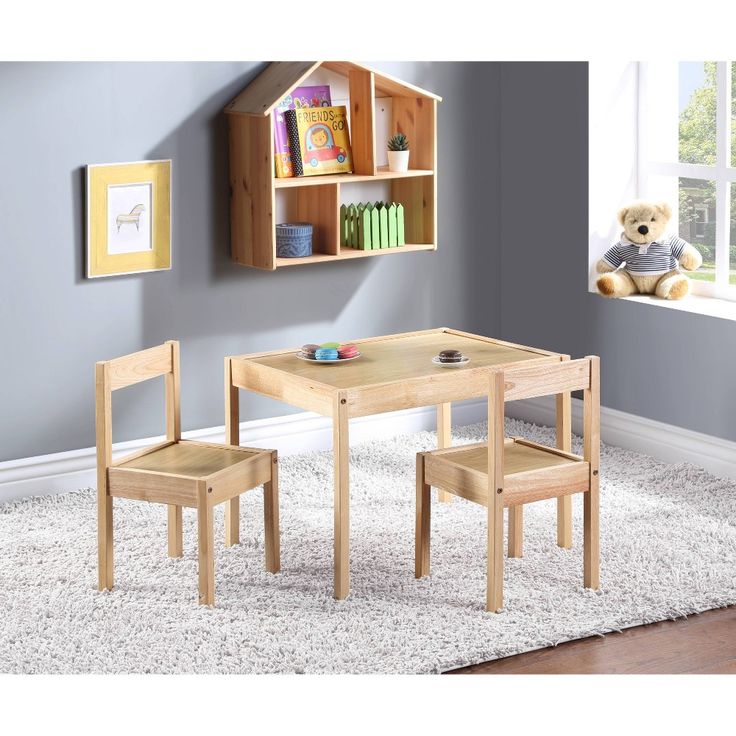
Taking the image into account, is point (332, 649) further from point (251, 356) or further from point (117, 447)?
point (117, 447)

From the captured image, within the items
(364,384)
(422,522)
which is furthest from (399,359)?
(422,522)

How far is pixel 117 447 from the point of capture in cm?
378

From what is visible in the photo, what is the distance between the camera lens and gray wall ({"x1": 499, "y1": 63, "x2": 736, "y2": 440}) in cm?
380

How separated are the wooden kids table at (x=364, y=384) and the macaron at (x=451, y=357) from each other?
0.12 ft

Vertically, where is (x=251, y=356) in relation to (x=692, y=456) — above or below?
above

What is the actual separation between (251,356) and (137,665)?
1033 millimetres

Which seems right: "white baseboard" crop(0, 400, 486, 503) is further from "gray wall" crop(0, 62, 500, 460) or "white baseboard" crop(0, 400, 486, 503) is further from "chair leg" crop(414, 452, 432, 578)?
"chair leg" crop(414, 452, 432, 578)

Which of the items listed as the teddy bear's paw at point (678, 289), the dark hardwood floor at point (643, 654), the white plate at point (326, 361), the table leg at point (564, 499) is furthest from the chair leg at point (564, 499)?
the teddy bear's paw at point (678, 289)

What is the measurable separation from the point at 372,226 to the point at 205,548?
5.53 feet

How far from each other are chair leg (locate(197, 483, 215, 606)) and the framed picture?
1.29 m

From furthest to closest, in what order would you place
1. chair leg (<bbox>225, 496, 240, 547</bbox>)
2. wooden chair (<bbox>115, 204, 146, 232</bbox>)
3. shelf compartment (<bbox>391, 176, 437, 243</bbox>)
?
shelf compartment (<bbox>391, 176, 437, 243</bbox>), wooden chair (<bbox>115, 204, 146, 232</bbox>), chair leg (<bbox>225, 496, 240, 547</bbox>)

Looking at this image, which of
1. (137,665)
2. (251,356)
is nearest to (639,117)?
(251,356)

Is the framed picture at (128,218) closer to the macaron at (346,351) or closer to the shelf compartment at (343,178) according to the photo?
the shelf compartment at (343,178)

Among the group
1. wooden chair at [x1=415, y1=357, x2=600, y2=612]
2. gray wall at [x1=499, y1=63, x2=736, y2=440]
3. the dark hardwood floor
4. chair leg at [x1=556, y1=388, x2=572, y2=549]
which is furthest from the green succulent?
the dark hardwood floor
